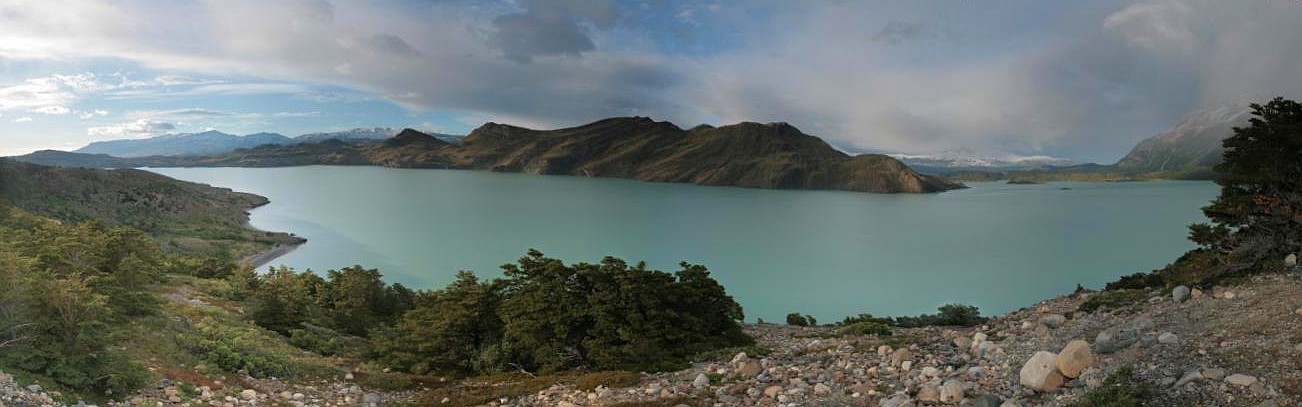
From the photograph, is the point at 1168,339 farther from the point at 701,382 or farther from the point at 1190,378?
the point at 701,382

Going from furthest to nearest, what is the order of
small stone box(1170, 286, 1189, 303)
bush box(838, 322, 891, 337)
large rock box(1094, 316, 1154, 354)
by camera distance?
bush box(838, 322, 891, 337)
small stone box(1170, 286, 1189, 303)
large rock box(1094, 316, 1154, 354)

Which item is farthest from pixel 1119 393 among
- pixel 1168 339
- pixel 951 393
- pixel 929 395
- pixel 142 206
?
pixel 142 206

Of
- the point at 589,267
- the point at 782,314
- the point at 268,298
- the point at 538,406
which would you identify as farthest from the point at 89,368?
the point at 782,314

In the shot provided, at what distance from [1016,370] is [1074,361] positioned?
3.17 feet

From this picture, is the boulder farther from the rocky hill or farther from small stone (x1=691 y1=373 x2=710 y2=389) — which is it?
small stone (x1=691 y1=373 x2=710 y2=389)

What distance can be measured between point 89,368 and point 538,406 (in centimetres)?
831

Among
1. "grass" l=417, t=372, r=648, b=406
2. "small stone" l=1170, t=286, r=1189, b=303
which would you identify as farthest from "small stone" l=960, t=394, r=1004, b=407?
"small stone" l=1170, t=286, r=1189, b=303

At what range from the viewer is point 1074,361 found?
8773mm

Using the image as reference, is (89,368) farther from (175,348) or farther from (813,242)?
(813,242)

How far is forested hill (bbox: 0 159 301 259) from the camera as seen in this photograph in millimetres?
73125

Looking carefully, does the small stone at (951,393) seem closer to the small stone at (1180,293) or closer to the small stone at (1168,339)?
the small stone at (1168,339)

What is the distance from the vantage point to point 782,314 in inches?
1563

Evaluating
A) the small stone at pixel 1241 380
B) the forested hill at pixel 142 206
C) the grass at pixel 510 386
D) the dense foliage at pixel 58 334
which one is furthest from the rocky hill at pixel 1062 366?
the forested hill at pixel 142 206

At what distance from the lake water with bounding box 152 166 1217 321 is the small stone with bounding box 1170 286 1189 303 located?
2484cm
